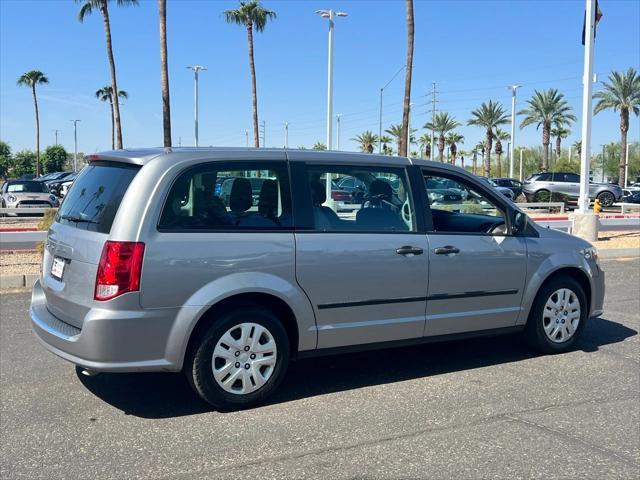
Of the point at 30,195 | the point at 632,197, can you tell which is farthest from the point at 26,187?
the point at 632,197

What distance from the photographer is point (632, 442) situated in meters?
3.94

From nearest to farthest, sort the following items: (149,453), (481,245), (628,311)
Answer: (149,453), (481,245), (628,311)

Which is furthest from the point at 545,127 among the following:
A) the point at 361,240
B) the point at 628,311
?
the point at 361,240

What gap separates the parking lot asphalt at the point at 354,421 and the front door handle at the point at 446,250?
40.7 inches

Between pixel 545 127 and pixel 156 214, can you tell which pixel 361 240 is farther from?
pixel 545 127

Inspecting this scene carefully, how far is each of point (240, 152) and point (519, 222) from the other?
99.8 inches

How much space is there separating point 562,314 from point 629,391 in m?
1.05

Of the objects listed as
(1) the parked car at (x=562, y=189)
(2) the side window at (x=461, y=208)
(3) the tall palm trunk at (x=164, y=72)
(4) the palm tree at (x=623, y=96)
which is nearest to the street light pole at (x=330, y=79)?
(3) the tall palm trunk at (x=164, y=72)

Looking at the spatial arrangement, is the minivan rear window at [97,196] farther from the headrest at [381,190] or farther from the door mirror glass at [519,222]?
the door mirror glass at [519,222]

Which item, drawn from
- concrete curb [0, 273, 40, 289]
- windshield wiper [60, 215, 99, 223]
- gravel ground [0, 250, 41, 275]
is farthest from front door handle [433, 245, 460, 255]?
gravel ground [0, 250, 41, 275]

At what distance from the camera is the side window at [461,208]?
545cm

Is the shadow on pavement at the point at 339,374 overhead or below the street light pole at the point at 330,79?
below

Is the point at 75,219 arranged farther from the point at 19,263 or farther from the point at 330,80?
the point at 330,80

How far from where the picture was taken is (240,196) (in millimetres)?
4535
